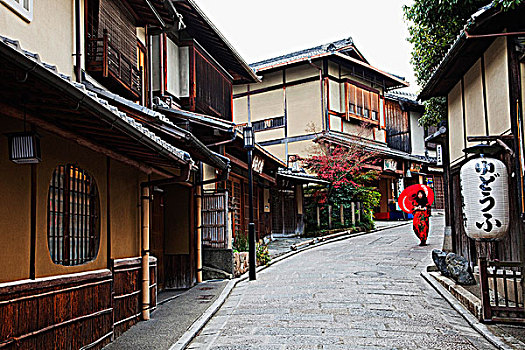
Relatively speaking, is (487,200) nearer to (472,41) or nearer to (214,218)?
(472,41)

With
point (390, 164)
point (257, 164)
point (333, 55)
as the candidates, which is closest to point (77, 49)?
point (257, 164)

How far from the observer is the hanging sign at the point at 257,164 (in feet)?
71.2

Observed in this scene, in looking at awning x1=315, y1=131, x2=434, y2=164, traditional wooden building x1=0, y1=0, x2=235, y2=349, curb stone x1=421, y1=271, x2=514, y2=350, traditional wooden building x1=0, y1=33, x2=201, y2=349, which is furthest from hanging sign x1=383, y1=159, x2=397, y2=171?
traditional wooden building x1=0, y1=33, x2=201, y2=349

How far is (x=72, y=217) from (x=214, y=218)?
8.46 meters

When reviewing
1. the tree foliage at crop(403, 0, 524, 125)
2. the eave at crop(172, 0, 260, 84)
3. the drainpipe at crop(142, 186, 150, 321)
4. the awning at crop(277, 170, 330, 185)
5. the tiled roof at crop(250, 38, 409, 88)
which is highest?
the tiled roof at crop(250, 38, 409, 88)

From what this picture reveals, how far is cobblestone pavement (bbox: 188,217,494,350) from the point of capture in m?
8.16

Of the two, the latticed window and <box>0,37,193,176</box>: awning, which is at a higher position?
<box>0,37,193,176</box>: awning

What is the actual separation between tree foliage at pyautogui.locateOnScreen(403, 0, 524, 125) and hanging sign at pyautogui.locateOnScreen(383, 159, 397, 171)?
53.5 ft

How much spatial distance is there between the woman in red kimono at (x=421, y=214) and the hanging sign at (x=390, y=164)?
43.6ft

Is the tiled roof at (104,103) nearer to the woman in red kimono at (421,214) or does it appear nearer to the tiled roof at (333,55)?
the woman in red kimono at (421,214)

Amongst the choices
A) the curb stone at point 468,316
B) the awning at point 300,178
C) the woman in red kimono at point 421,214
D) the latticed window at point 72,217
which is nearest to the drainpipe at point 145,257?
the latticed window at point 72,217

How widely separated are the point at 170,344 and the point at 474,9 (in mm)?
10738

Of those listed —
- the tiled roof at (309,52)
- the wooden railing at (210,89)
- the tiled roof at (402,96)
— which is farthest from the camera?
the tiled roof at (402,96)

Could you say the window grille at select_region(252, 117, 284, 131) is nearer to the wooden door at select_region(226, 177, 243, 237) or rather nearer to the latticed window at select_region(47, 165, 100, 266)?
the wooden door at select_region(226, 177, 243, 237)
